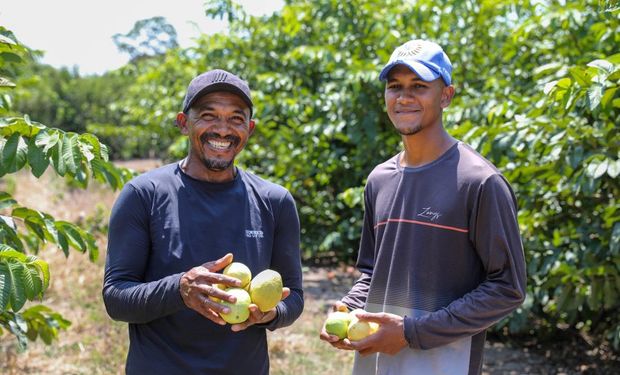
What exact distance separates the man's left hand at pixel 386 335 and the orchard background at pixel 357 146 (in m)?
1.08

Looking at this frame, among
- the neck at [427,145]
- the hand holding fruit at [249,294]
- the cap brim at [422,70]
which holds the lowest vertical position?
the hand holding fruit at [249,294]

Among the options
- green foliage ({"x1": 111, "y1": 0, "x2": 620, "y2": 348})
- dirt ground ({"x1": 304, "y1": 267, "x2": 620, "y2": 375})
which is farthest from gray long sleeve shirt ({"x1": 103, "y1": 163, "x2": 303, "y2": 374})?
dirt ground ({"x1": 304, "y1": 267, "x2": 620, "y2": 375})

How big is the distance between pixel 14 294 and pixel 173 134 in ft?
27.6

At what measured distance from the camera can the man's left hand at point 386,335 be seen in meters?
2.09

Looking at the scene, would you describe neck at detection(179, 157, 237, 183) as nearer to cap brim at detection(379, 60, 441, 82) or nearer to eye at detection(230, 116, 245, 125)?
eye at detection(230, 116, 245, 125)

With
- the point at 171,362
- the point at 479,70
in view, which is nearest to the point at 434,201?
the point at 171,362

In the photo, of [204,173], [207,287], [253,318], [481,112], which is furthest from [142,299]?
[481,112]

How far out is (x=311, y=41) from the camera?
8.05m

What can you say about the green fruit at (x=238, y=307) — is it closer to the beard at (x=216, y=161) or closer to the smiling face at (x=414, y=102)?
the beard at (x=216, y=161)

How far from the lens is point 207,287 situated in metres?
1.94

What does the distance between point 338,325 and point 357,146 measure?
5104 millimetres

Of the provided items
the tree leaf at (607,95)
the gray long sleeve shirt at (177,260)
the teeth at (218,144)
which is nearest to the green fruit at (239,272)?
the gray long sleeve shirt at (177,260)

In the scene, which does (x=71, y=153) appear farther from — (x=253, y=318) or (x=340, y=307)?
(x=340, y=307)

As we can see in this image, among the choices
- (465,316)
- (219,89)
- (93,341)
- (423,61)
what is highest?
(423,61)
